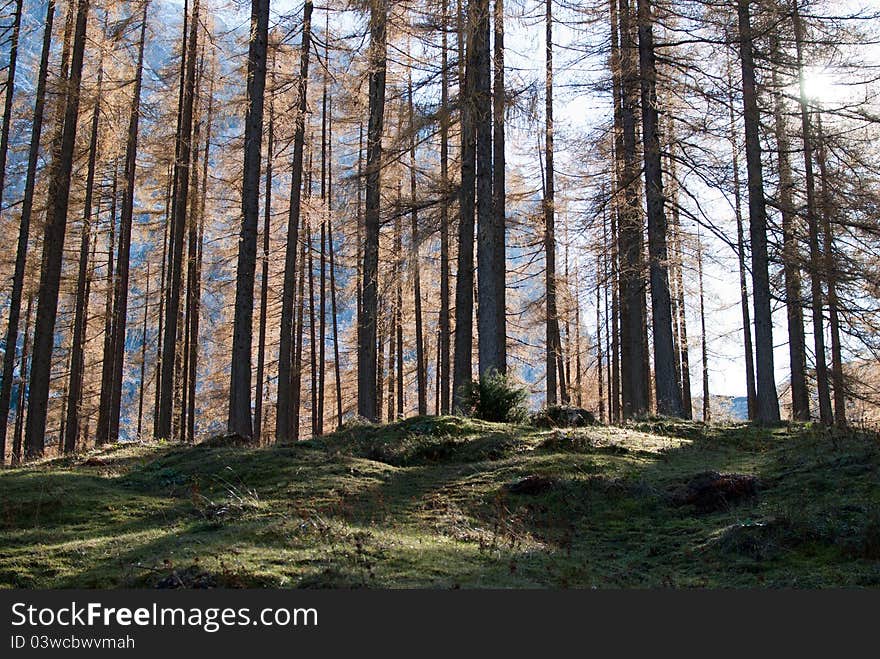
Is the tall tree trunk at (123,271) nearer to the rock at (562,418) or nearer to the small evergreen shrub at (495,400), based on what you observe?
the small evergreen shrub at (495,400)

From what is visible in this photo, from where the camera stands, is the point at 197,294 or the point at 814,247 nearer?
the point at 814,247

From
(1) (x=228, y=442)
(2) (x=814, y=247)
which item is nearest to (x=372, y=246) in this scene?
(1) (x=228, y=442)

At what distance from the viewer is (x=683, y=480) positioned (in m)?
8.50

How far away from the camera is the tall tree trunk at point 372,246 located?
1557 cm

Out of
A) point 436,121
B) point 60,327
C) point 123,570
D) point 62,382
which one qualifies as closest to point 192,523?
point 123,570

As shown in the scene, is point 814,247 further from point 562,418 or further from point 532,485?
point 532,485

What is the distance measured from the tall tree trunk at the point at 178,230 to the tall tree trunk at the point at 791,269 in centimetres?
1527

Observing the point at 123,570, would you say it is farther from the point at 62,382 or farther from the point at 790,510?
the point at 62,382

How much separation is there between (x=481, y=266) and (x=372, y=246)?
286 centimetres

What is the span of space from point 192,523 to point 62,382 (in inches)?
1027

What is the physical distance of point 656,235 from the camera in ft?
51.3

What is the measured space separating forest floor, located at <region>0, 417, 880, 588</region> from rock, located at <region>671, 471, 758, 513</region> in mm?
28

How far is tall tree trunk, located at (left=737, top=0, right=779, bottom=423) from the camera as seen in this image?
15469 mm

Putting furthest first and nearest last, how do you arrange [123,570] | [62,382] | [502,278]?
[62,382], [502,278], [123,570]
